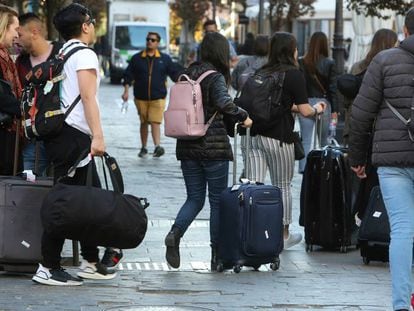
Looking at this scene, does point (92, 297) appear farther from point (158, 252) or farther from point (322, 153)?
point (322, 153)

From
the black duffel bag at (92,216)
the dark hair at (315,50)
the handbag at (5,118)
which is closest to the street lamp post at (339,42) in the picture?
the dark hair at (315,50)

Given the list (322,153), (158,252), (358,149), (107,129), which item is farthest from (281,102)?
(107,129)

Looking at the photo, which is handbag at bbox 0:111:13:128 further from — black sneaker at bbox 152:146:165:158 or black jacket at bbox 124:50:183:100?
black sneaker at bbox 152:146:165:158

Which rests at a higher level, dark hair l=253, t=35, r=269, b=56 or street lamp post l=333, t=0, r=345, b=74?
Answer: dark hair l=253, t=35, r=269, b=56

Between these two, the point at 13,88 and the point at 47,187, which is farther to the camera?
the point at 13,88

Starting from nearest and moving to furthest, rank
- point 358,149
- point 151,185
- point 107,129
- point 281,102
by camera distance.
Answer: point 358,149 < point 281,102 < point 151,185 < point 107,129

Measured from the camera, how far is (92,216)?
8.14 metres

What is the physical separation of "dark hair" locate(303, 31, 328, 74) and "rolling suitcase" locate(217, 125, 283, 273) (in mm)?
5098

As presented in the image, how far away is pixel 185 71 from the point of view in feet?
31.3

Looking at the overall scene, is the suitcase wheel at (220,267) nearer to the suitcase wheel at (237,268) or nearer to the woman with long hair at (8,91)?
the suitcase wheel at (237,268)

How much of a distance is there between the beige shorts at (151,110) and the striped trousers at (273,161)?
8.43 metres

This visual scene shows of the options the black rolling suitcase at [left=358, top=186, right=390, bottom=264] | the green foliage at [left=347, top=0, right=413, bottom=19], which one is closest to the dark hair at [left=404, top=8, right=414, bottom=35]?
the black rolling suitcase at [left=358, top=186, right=390, bottom=264]

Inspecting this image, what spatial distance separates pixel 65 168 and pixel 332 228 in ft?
9.18

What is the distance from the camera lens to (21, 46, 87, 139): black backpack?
8.47 m
